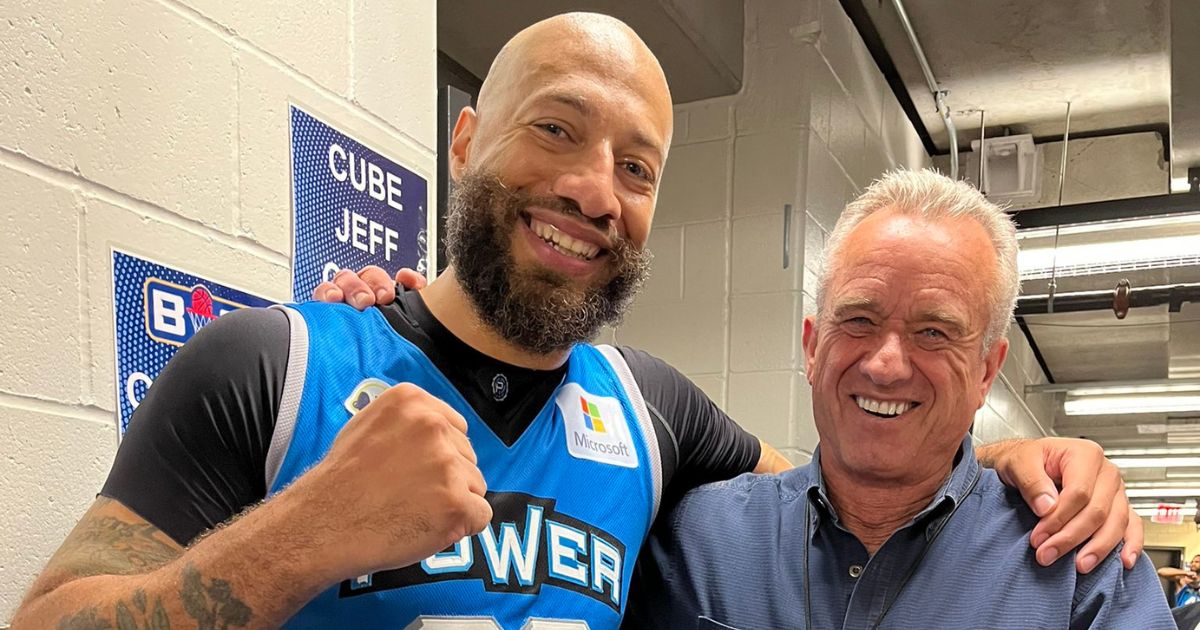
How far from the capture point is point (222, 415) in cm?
101

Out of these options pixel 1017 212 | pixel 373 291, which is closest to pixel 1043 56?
pixel 1017 212

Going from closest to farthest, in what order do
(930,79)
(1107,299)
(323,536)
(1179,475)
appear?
(323,536)
(930,79)
(1107,299)
(1179,475)

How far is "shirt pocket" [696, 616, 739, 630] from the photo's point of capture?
137 centimetres

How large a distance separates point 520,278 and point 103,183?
537 millimetres

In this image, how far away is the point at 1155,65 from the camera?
392 cm

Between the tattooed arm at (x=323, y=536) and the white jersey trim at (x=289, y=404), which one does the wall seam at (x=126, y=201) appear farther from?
the tattooed arm at (x=323, y=536)

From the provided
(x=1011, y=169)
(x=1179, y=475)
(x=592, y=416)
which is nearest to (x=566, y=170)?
(x=592, y=416)

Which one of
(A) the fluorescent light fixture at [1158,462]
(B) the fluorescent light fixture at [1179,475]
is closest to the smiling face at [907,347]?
(A) the fluorescent light fixture at [1158,462]

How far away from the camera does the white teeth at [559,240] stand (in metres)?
1.29

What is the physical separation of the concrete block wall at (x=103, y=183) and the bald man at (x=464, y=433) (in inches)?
7.3

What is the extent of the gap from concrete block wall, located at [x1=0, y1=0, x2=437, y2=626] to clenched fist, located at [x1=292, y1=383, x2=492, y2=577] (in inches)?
16.7

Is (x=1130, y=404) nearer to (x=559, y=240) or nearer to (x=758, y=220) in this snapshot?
(x=758, y=220)

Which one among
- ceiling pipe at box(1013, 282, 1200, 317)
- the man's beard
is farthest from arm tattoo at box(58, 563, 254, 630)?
ceiling pipe at box(1013, 282, 1200, 317)

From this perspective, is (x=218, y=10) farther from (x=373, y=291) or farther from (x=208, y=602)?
(x=208, y=602)
